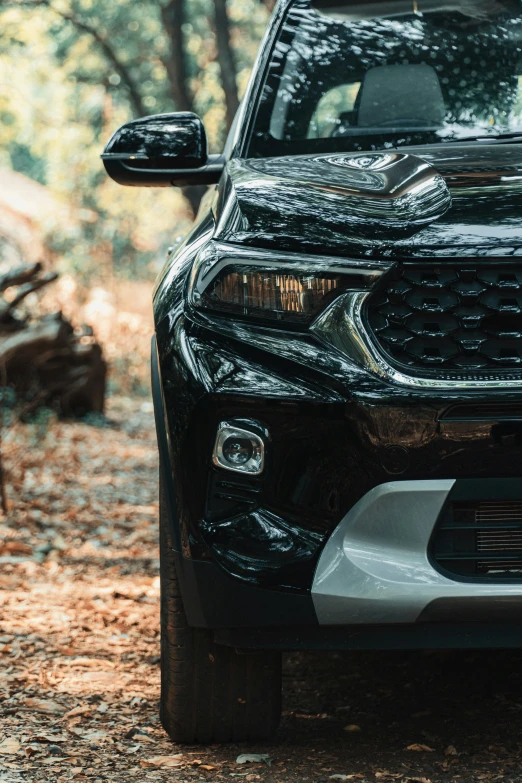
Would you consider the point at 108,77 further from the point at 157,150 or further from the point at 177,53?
the point at 157,150

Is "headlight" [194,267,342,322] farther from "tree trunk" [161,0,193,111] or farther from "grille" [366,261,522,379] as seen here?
"tree trunk" [161,0,193,111]

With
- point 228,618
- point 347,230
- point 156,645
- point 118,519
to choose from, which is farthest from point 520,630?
point 118,519

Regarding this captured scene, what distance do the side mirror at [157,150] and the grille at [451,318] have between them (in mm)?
1258

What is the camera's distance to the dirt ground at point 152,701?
260 centimetres

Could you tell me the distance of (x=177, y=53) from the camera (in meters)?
13.7

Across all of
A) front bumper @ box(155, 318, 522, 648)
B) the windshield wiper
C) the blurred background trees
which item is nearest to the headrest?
the windshield wiper

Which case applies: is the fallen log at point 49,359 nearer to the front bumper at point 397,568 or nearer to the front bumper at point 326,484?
the front bumper at point 326,484

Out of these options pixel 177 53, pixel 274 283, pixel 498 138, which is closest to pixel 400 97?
pixel 498 138

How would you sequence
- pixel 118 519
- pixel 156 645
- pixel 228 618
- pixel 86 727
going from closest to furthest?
pixel 228 618, pixel 86 727, pixel 156 645, pixel 118 519

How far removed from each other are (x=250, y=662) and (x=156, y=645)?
128 centimetres

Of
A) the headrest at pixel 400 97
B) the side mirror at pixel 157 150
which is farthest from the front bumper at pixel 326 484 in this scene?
the headrest at pixel 400 97

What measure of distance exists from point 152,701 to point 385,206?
1.72 meters

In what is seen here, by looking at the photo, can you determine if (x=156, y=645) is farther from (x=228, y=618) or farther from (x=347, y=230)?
(x=347, y=230)

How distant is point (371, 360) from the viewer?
2117mm
